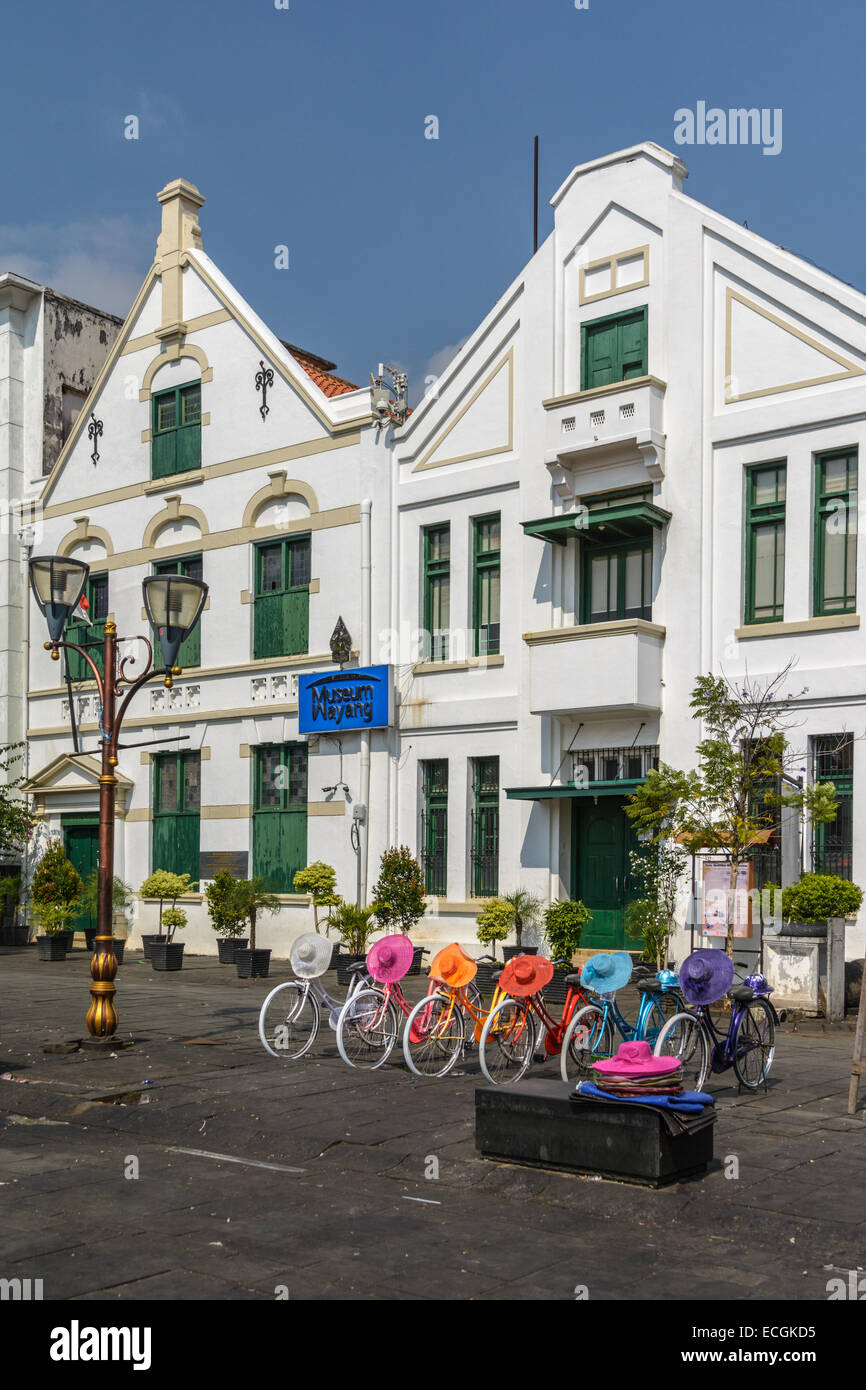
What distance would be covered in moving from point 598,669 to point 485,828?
12.7ft

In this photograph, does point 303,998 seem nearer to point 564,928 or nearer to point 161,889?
point 564,928

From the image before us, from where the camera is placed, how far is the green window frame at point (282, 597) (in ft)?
82.1

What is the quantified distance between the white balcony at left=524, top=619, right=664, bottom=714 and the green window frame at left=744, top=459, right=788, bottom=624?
1.48 meters

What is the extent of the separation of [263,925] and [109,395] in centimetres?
1223

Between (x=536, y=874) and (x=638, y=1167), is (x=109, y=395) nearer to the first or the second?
(x=536, y=874)

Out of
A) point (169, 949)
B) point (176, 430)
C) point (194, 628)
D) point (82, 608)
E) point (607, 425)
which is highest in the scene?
point (176, 430)

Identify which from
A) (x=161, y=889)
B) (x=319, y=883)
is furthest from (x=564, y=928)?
(x=161, y=889)

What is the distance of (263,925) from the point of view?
24.9m

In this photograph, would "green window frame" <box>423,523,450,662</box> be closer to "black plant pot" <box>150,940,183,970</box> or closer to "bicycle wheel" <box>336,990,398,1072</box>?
"black plant pot" <box>150,940,183,970</box>

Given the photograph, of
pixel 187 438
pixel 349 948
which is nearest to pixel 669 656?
pixel 349 948

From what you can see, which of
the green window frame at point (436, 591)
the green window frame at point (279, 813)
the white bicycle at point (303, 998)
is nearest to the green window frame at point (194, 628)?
the green window frame at point (279, 813)

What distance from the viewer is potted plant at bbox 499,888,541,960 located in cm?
2039

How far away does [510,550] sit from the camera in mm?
22219

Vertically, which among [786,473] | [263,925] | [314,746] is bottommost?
[263,925]
